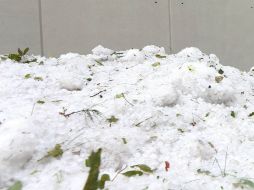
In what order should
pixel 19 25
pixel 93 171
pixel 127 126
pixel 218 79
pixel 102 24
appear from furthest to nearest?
pixel 102 24 < pixel 19 25 < pixel 218 79 < pixel 127 126 < pixel 93 171

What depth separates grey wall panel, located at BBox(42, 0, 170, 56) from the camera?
356 cm

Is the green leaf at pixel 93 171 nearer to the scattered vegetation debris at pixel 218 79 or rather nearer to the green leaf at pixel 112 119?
the green leaf at pixel 112 119

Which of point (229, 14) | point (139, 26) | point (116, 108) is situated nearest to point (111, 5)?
point (139, 26)

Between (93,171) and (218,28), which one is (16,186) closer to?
(93,171)

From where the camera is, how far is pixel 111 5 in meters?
3.75

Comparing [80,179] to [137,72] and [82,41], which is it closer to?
[137,72]

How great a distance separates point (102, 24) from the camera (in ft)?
12.2

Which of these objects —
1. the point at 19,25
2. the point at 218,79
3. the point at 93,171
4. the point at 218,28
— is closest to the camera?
the point at 93,171

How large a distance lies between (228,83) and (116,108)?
22.0 inches

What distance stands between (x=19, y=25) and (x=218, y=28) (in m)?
1.97

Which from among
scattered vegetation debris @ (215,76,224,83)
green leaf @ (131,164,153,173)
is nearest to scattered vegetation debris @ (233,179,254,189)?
green leaf @ (131,164,153,173)

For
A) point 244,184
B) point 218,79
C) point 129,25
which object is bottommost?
point 244,184

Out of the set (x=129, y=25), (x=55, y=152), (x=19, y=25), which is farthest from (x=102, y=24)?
(x=55, y=152)

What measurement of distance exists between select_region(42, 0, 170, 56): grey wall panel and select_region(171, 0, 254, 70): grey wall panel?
5.9 inches
